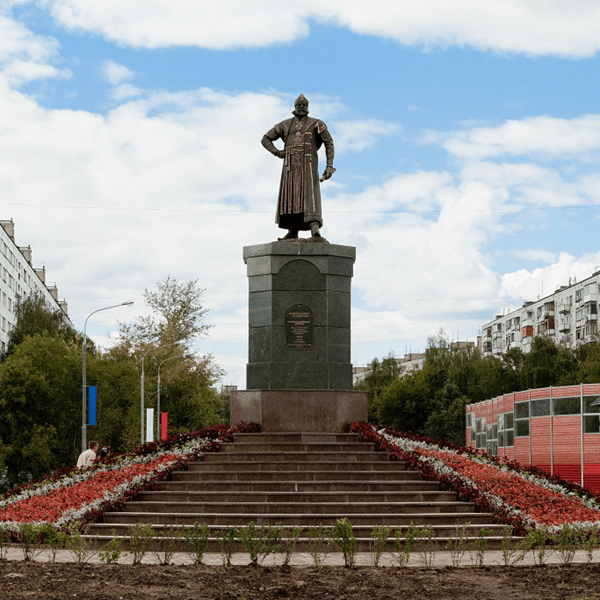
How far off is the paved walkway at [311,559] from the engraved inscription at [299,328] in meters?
7.97

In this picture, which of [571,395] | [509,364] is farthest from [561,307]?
[571,395]

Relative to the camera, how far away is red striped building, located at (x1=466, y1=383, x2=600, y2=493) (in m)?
36.0

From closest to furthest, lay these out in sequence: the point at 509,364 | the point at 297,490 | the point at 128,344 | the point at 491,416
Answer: the point at 297,490 → the point at 491,416 → the point at 128,344 → the point at 509,364

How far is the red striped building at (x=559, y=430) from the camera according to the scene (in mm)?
Answer: 36000

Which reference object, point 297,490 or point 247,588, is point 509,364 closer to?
point 297,490

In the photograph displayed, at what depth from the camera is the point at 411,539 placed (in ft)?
42.9

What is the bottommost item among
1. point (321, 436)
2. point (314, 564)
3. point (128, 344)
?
point (314, 564)

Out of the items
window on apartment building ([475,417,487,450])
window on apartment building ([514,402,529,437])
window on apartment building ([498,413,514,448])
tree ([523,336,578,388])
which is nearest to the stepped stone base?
window on apartment building ([514,402,529,437])

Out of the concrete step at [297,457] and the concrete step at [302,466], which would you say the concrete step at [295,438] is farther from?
the concrete step at [302,466]

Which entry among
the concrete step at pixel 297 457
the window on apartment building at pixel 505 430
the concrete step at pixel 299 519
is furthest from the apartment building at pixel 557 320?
the concrete step at pixel 299 519

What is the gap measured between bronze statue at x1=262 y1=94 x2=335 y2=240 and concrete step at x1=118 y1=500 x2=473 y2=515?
25.7 ft

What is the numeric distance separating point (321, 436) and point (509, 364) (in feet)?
181

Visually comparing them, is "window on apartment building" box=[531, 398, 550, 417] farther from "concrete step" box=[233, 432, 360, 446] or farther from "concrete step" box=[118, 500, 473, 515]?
"concrete step" box=[118, 500, 473, 515]

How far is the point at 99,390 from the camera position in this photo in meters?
48.8
